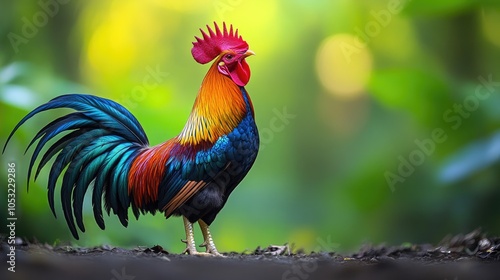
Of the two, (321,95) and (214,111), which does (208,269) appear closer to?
(214,111)

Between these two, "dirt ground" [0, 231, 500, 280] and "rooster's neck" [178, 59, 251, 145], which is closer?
"dirt ground" [0, 231, 500, 280]

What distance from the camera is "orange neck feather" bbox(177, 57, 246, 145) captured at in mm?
3369

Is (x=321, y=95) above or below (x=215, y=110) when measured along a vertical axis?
above

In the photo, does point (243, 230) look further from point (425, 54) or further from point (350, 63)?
point (425, 54)

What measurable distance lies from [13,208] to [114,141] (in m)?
1.74

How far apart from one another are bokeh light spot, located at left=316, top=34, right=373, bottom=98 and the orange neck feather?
2253 mm

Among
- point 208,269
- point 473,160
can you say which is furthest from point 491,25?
point 208,269

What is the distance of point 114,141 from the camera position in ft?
11.5

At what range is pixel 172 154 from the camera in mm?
3422

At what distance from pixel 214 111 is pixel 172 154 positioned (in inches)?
13.0

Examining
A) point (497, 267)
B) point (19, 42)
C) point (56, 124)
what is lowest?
point (497, 267)

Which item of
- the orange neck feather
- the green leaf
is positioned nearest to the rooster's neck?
the orange neck feather

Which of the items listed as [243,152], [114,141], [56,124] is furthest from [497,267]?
[56,124]

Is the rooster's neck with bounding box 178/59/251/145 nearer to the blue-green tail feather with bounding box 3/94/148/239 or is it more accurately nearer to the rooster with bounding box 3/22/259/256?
the rooster with bounding box 3/22/259/256
